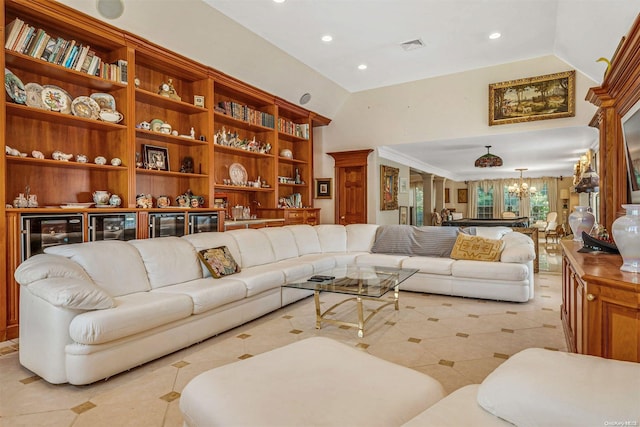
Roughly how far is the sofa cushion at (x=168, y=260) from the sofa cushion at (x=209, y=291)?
3.3 inches

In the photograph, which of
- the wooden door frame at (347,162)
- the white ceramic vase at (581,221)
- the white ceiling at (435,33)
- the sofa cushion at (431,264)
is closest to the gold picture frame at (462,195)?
the white ceiling at (435,33)

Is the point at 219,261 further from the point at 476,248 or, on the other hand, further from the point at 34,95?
the point at 476,248

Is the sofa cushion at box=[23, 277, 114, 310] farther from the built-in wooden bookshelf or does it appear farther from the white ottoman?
the white ottoman

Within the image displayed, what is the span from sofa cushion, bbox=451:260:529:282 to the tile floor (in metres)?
0.31

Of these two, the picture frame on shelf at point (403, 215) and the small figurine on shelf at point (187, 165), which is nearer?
the small figurine on shelf at point (187, 165)

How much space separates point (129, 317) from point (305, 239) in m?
3.12

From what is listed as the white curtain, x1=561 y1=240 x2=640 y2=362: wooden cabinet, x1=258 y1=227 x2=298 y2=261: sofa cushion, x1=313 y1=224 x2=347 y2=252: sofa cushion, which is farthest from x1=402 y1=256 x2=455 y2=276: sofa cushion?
the white curtain

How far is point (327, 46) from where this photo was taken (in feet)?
16.8

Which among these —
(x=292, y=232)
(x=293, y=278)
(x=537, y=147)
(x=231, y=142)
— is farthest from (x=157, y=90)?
(x=537, y=147)

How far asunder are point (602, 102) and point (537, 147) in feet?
15.3

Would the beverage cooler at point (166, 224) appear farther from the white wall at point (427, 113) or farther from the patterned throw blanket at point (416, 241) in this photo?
the white wall at point (427, 113)

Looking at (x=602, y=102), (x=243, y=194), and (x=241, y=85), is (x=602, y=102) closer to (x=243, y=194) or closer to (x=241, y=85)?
(x=241, y=85)

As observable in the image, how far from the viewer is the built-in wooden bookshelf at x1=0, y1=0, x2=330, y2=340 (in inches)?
128

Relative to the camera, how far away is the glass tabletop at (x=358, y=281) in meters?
3.24
